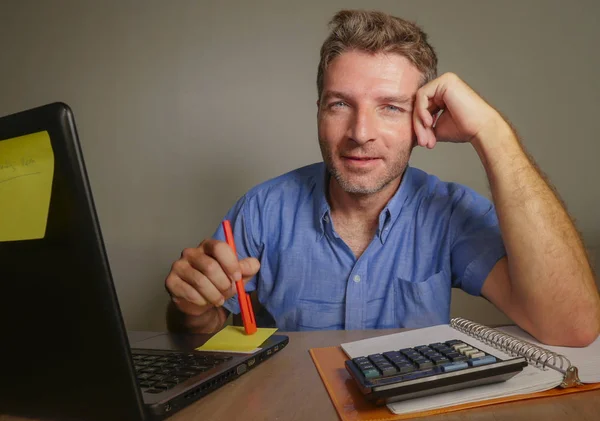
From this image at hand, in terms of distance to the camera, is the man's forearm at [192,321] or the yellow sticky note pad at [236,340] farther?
the man's forearm at [192,321]

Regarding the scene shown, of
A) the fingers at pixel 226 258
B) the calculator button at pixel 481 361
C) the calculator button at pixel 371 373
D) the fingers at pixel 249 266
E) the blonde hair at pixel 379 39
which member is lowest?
the calculator button at pixel 371 373

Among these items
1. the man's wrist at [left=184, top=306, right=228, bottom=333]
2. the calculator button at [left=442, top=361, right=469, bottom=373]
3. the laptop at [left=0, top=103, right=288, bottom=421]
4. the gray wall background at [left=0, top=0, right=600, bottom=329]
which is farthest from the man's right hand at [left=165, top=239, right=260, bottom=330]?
the gray wall background at [left=0, top=0, right=600, bottom=329]

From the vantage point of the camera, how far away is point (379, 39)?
114cm

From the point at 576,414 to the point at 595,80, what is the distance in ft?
5.11

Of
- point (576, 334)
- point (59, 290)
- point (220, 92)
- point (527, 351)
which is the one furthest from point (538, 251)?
point (220, 92)

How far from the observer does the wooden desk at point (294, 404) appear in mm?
471

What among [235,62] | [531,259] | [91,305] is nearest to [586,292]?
[531,259]

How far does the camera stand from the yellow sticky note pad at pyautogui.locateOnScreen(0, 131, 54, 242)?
1.29 ft

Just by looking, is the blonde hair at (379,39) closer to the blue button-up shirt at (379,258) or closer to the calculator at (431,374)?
the blue button-up shirt at (379,258)

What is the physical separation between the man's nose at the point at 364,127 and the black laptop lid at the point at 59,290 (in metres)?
0.80

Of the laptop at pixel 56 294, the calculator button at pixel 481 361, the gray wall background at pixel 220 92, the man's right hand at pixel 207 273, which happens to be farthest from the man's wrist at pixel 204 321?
the gray wall background at pixel 220 92

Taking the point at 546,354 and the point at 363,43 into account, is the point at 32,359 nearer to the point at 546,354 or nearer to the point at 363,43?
the point at 546,354

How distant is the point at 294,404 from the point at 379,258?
2.12 ft

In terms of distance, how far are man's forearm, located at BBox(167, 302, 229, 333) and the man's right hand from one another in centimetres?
13
